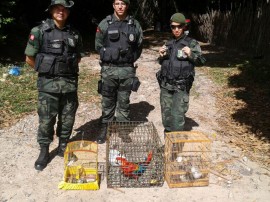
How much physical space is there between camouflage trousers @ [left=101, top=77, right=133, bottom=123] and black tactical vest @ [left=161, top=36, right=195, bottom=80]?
779 millimetres

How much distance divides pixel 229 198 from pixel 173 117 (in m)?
1.44

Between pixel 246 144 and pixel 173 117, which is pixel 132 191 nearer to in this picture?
pixel 173 117

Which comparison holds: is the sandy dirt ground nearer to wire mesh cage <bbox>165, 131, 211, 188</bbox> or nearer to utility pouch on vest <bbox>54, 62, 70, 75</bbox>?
wire mesh cage <bbox>165, 131, 211, 188</bbox>

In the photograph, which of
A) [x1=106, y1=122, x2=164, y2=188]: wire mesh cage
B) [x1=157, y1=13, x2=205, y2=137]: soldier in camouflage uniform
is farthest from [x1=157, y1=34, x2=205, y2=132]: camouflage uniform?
[x1=106, y1=122, x2=164, y2=188]: wire mesh cage

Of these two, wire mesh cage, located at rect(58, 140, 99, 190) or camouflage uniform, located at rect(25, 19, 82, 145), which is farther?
camouflage uniform, located at rect(25, 19, 82, 145)

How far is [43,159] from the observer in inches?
191

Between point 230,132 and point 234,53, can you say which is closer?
point 230,132

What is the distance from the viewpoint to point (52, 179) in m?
4.55

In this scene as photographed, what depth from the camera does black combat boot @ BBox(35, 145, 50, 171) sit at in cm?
477

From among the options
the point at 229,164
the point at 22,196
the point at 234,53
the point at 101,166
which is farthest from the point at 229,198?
the point at 234,53

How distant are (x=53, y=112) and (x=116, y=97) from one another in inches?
50.9

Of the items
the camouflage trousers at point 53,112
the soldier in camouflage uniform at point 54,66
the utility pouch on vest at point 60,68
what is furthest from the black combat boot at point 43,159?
the utility pouch on vest at point 60,68

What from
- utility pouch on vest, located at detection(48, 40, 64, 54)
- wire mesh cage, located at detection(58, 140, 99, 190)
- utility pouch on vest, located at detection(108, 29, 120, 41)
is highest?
utility pouch on vest, located at detection(108, 29, 120, 41)

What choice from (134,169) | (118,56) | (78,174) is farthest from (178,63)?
(78,174)
